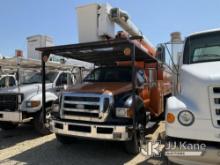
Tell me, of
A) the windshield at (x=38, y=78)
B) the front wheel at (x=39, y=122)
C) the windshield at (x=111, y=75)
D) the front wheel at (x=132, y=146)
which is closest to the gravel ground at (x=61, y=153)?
the front wheel at (x=132, y=146)

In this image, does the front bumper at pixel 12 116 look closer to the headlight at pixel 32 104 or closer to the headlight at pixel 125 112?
the headlight at pixel 32 104

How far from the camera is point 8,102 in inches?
291

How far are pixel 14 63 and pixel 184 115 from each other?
20.3 ft

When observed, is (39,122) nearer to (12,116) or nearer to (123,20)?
(12,116)

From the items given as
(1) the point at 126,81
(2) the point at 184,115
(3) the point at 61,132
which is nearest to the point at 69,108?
(3) the point at 61,132

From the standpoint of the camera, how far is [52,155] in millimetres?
5688

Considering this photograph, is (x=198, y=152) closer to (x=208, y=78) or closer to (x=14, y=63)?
(x=208, y=78)

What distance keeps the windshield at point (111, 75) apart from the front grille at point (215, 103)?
2917 mm

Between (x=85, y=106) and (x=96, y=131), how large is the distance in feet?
2.06

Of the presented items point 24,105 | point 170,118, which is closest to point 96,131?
point 170,118

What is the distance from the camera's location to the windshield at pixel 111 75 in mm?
6613

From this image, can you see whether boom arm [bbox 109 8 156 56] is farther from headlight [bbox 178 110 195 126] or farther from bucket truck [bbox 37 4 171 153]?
headlight [bbox 178 110 195 126]

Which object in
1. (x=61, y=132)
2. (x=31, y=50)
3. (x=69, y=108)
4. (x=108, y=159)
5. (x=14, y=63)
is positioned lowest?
(x=108, y=159)

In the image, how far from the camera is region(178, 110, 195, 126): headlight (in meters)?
3.71
